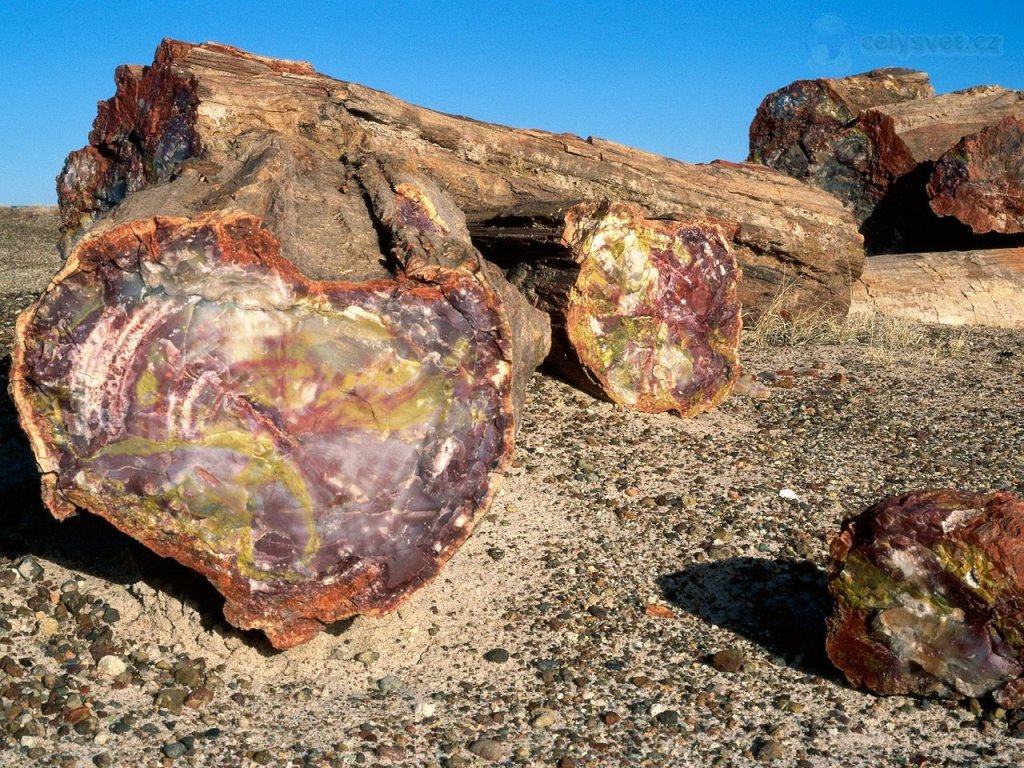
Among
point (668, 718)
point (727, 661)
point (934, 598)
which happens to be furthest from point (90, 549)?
point (934, 598)

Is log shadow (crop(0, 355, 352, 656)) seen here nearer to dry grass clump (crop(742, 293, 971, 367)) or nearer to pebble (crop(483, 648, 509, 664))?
pebble (crop(483, 648, 509, 664))

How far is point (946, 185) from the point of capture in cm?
831

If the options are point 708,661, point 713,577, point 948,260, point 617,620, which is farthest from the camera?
point 948,260

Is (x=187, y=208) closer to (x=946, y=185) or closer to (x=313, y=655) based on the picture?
(x=313, y=655)

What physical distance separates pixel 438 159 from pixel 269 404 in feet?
9.50

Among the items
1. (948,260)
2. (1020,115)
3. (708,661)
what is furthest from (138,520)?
(1020,115)

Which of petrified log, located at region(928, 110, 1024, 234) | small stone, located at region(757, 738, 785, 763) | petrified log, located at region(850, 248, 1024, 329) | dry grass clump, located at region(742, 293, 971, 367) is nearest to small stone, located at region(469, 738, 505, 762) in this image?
small stone, located at region(757, 738, 785, 763)

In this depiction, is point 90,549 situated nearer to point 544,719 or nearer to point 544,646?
point 544,646

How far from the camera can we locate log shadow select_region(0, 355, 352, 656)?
3412 millimetres

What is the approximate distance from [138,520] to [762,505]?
2.54m

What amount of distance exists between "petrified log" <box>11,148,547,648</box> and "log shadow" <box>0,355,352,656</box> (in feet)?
1.07

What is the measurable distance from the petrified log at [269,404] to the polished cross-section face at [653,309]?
2012 mm

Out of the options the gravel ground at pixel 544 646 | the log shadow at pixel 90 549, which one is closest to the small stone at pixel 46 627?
the gravel ground at pixel 544 646

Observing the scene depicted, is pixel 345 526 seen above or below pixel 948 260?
below
